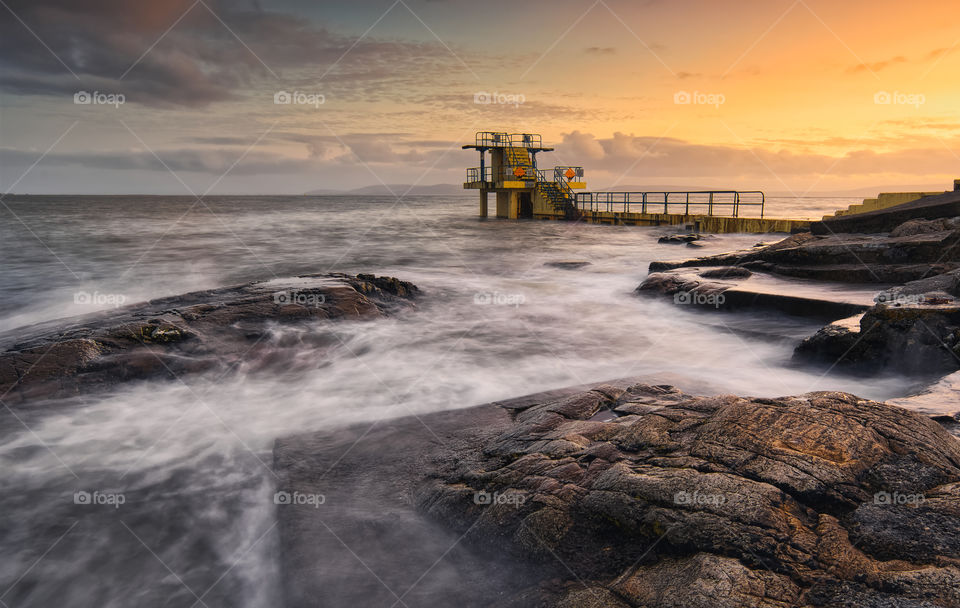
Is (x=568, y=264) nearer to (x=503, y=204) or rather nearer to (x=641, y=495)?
(x=641, y=495)

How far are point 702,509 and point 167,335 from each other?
691 centimetres

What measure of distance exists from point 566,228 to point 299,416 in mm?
28649

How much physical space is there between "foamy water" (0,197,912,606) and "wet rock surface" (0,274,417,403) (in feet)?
1.06

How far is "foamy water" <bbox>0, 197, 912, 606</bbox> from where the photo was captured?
3494mm

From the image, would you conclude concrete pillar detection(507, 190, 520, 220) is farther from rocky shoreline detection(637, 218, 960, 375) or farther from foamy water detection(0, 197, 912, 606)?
rocky shoreline detection(637, 218, 960, 375)

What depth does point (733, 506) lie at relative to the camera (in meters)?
2.57

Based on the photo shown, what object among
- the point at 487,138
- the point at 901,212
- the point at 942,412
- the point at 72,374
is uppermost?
the point at 487,138

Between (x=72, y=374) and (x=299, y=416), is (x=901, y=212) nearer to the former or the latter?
(x=299, y=416)

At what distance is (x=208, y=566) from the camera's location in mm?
3443

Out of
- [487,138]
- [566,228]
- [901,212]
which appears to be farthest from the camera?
[487,138]

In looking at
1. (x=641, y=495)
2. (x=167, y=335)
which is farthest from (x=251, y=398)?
(x=641, y=495)

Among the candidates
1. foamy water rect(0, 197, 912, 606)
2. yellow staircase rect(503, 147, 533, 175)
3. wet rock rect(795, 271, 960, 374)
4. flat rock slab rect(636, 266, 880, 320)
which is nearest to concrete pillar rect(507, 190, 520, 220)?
yellow staircase rect(503, 147, 533, 175)

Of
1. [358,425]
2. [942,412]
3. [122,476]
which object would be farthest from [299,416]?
[942,412]

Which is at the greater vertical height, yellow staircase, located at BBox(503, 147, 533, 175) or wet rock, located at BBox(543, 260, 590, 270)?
yellow staircase, located at BBox(503, 147, 533, 175)
